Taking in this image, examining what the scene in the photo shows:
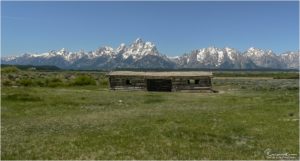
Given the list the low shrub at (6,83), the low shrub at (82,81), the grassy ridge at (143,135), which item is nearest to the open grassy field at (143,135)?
the grassy ridge at (143,135)

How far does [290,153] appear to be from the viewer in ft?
63.7

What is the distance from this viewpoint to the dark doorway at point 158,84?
3361 inches

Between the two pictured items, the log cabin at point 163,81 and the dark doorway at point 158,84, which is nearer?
the log cabin at point 163,81

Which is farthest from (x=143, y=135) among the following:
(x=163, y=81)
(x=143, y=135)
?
(x=163, y=81)

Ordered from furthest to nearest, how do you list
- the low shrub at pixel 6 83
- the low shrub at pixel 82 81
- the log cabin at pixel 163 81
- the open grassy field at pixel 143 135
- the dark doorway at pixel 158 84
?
the low shrub at pixel 82 81 < the low shrub at pixel 6 83 < the dark doorway at pixel 158 84 < the log cabin at pixel 163 81 < the open grassy field at pixel 143 135

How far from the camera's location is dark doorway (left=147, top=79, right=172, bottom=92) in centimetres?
8538

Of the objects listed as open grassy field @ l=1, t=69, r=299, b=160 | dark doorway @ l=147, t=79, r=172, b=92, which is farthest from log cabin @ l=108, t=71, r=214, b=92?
open grassy field @ l=1, t=69, r=299, b=160

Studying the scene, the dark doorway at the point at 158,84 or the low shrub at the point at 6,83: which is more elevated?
the low shrub at the point at 6,83

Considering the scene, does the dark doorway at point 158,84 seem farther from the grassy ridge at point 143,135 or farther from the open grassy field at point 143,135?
the grassy ridge at point 143,135

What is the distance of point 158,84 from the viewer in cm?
8575

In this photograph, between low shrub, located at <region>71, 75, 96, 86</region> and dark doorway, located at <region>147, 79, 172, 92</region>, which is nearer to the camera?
dark doorway, located at <region>147, 79, 172, 92</region>

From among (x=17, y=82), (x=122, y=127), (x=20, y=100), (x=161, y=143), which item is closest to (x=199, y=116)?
(x=122, y=127)

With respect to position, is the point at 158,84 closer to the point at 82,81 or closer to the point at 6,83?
the point at 82,81

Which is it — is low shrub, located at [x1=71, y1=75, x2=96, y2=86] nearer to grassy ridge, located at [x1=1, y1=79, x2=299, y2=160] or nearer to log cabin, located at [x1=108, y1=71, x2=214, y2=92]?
log cabin, located at [x1=108, y1=71, x2=214, y2=92]
